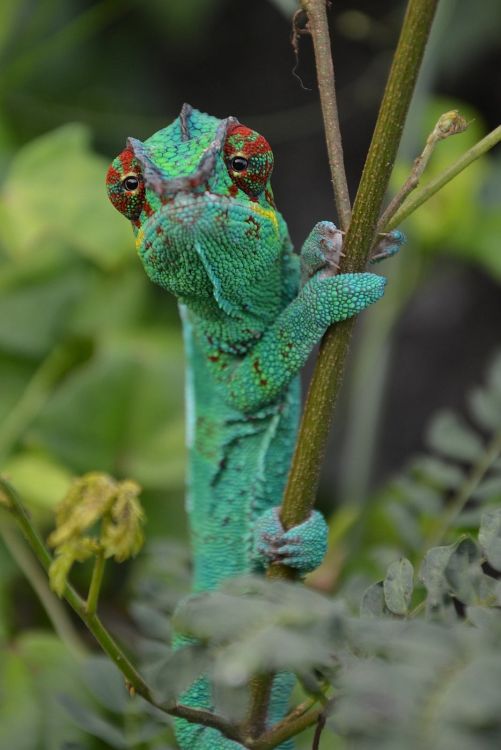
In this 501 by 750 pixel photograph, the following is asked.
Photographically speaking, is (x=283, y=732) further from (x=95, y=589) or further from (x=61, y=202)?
(x=61, y=202)

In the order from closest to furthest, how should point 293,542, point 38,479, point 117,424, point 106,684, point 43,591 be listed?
point 293,542
point 106,684
point 43,591
point 38,479
point 117,424

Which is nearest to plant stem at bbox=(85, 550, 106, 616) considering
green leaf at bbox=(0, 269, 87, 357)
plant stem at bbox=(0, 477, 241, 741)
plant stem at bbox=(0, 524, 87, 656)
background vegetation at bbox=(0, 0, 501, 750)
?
plant stem at bbox=(0, 477, 241, 741)

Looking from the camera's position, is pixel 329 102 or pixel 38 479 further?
pixel 38 479

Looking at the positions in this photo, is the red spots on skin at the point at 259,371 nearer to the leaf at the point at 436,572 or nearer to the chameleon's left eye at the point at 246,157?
the chameleon's left eye at the point at 246,157

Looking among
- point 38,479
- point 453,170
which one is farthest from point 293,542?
point 38,479

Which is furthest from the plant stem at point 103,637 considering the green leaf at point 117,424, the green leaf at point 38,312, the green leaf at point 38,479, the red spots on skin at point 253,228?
the green leaf at point 38,312

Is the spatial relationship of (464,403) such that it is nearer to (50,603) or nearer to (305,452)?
(50,603)

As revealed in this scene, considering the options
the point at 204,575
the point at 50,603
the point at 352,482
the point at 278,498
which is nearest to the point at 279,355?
the point at 278,498
